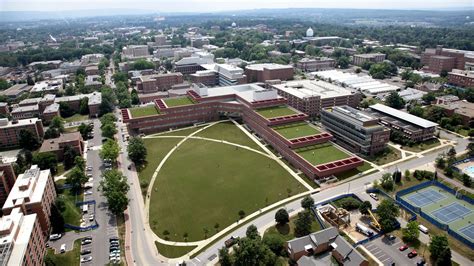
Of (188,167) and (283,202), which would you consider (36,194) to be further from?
(283,202)

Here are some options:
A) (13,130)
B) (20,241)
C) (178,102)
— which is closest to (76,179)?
(20,241)

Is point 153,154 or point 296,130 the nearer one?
point 153,154

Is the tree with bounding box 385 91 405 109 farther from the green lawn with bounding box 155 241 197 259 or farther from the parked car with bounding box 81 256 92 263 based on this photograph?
the parked car with bounding box 81 256 92 263

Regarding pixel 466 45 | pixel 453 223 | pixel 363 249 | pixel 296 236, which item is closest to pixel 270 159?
pixel 296 236

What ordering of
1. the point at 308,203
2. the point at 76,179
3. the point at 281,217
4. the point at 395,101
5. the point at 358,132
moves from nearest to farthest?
→ 1. the point at 281,217
2. the point at 308,203
3. the point at 76,179
4. the point at 358,132
5. the point at 395,101

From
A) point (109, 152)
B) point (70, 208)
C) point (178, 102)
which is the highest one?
point (178, 102)

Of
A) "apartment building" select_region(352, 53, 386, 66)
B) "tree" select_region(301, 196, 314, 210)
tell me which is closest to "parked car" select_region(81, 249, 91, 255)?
"tree" select_region(301, 196, 314, 210)

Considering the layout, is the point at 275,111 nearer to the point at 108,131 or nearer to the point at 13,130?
the point at 108,131
